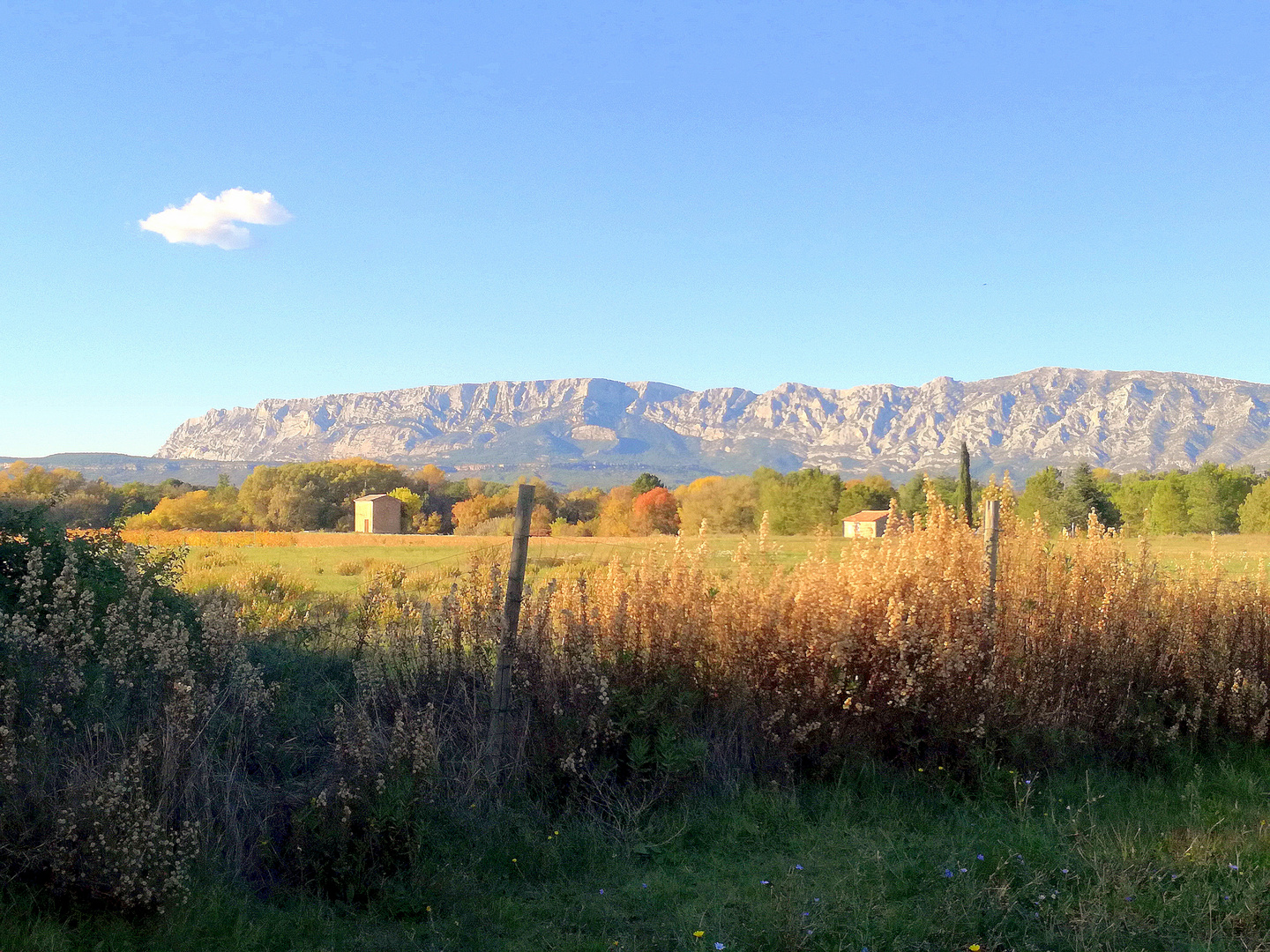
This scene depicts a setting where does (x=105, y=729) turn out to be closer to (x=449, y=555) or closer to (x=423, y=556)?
(x=449, y=555)

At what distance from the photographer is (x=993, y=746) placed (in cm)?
616

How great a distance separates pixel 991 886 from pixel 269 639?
6916 millimetres

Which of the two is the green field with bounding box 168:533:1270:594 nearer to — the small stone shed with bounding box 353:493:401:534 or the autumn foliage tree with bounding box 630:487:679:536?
the small stone shed with bounding box 353:493:401:534

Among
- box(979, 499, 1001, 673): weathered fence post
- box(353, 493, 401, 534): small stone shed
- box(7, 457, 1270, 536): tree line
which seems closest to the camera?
box(979, 499, 1001, 673): weathered fence post

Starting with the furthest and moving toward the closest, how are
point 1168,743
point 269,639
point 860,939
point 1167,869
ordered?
1. point 269,639
2. point 1168,743
3. point 1167,869
4. point 860,939

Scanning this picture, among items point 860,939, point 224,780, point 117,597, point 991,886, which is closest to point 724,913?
point 860,939

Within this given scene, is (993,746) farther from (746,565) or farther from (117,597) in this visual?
(117,597)

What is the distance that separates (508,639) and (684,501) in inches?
3044

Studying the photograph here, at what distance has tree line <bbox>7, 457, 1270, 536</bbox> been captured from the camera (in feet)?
217

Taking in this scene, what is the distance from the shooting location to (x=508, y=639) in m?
5.93

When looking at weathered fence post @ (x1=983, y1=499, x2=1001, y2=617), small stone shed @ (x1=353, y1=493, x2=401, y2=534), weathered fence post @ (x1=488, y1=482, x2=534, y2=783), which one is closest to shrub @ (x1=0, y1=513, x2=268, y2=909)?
weathered fence post @ (x1=488, y1=482, x2=534, y2=783)

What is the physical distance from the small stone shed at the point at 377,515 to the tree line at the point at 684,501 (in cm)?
160

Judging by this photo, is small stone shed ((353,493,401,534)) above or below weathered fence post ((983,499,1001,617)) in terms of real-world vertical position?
below

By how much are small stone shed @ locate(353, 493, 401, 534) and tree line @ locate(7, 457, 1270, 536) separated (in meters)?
1.60
